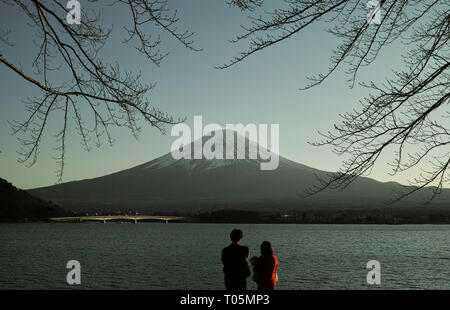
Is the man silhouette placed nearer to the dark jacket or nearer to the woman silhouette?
the dark jacket

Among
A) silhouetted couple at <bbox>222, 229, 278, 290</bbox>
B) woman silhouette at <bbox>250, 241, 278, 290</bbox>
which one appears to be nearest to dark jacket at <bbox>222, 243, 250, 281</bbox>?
silhouetted couple at <bbox>222, 229, 278, 290</bbox>

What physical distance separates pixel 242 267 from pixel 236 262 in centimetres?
8

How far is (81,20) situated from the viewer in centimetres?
510

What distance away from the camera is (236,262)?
527 centimetres

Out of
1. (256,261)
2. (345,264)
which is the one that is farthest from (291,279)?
(256,261)

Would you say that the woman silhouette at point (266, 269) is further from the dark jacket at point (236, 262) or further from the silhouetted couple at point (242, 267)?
the dark jacket at point (236, 262)

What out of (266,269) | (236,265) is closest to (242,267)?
(236,265)

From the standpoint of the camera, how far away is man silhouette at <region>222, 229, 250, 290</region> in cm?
525

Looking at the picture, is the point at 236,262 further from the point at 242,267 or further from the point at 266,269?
the point at 266,269

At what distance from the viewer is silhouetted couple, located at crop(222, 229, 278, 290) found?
526 centimetres

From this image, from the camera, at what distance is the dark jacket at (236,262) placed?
5.25m
